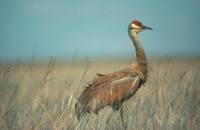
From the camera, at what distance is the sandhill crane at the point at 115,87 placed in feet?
25.0

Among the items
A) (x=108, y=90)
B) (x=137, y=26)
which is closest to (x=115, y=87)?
(x=108, y=90)

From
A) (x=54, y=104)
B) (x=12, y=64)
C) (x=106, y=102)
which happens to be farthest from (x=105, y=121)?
(x=106, y=102)

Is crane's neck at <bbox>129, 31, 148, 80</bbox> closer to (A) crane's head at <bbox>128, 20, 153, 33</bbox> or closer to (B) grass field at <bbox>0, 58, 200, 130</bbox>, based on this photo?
(A) crane's head at <bbox>128, 20, 153, 33</bbox>

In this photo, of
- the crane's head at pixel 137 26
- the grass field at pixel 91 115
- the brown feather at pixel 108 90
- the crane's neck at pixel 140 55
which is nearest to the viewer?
the grass field at pixel 91 115

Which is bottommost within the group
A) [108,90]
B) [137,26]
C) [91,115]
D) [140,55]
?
[91,115]

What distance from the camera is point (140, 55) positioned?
28.1 ft

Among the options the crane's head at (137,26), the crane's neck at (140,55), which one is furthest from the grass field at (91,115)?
the crane's head at (137,26)

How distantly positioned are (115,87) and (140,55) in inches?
33.1

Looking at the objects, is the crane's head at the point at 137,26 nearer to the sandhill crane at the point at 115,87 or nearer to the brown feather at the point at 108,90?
the sandhill crane at the point at 115,87

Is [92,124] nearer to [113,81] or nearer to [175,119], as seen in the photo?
[175,119]

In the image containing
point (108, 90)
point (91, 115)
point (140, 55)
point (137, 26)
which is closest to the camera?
point (91, 115)

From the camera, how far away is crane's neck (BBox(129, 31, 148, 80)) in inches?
324

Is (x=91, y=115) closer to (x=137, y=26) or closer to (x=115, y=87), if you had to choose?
(x=115, y=87)

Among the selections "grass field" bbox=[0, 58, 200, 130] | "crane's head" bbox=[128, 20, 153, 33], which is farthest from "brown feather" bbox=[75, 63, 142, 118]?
"crane's head" bbox=[128, 20, 153, 33]
